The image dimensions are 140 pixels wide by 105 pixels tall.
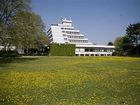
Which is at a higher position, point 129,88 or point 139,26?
point 139,26

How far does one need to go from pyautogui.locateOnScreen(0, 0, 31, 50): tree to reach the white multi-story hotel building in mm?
75824

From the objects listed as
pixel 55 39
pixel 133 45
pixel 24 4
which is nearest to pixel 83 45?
pixel 55 39

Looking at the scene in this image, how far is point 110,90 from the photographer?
12.1m

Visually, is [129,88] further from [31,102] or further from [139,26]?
[139,26]

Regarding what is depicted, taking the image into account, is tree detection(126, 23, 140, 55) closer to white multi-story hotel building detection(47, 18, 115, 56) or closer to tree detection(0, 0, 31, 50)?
white multi-story hotel building detection(47, 18, 115, 56)

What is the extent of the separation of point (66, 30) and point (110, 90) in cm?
11662

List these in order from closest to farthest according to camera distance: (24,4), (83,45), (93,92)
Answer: (93,92) < (24,4) < (83,45)

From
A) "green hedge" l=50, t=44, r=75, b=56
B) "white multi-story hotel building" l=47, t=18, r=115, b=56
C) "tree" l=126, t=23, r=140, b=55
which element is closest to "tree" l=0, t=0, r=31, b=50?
"green hedge" l=50, t=44, r=75, b=56

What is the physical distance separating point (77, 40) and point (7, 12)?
8909 centimetres

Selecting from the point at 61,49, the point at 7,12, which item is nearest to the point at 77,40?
the point at 61,49

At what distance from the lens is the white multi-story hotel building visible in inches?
4520

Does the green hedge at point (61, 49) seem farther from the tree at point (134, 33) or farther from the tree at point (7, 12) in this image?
the tree at point (7, 12)

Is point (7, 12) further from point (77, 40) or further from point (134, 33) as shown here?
point (77, 40)

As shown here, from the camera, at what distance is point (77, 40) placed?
123 meters
